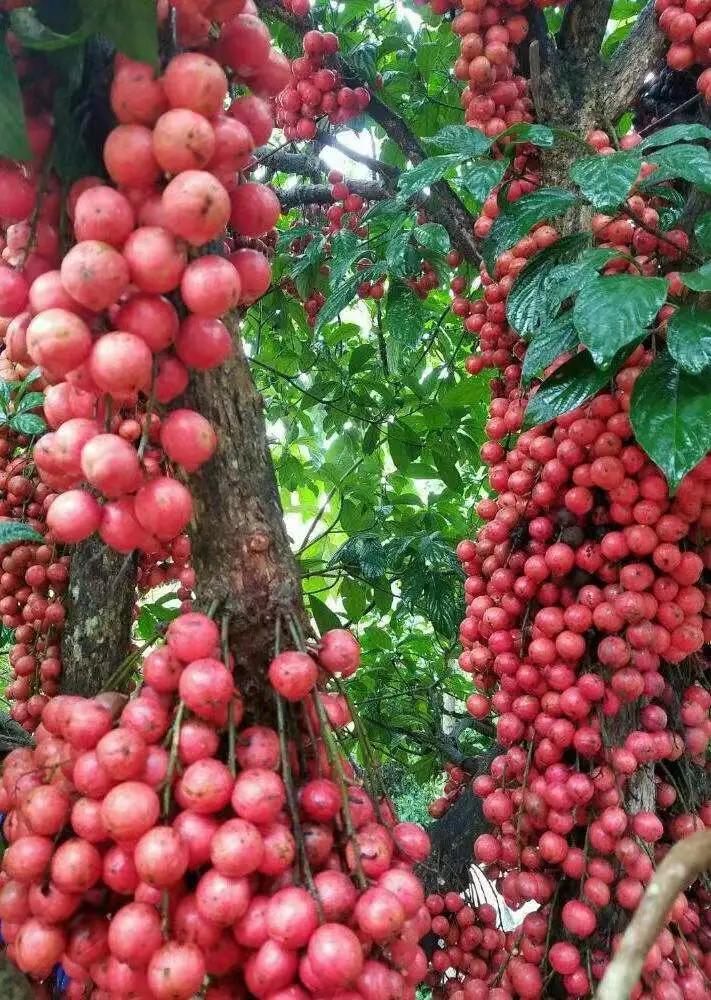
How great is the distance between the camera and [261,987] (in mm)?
785

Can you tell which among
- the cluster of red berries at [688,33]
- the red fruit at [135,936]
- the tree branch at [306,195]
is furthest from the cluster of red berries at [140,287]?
the tree branch at [306,195]

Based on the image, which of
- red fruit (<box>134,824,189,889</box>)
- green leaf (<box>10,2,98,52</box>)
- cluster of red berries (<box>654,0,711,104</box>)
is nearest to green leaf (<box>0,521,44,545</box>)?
red fruit (<box>134,824,189,889</box>)

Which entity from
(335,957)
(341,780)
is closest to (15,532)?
(341,780)

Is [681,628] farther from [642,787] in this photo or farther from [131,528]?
[131,528]

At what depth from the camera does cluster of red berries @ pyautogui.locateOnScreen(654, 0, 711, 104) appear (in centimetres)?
174

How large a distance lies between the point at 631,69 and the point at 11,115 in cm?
176

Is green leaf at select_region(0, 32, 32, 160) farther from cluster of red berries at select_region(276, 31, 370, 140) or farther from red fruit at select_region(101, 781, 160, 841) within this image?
cluster of red berries at select_region(276, 31, 370, 140)

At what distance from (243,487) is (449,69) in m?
2.60

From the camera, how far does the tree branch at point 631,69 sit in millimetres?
1928

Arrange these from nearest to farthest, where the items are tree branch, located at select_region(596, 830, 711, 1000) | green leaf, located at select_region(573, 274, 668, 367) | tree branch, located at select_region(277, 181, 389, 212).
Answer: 1. tree branch, located at select_region(596, 830, 711, 1000)
2. green leaf, located at select_region(573, 274, 668, 367)
3. tree branch, located at select_region(277, 181, 389, 212)

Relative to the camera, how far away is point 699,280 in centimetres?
121

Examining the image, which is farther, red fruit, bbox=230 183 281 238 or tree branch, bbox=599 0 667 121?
tree branch, bbox=599 0 667 121

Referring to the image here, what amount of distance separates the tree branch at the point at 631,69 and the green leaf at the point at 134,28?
60.3 inches

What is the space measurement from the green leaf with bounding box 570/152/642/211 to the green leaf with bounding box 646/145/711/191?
47mm
